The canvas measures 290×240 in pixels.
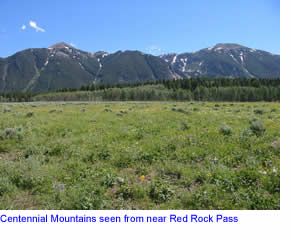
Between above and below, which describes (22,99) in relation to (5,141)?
above

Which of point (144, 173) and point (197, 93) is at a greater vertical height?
point (197, 93)

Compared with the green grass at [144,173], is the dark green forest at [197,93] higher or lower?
higher

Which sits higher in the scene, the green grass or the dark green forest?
→ the dark green forest

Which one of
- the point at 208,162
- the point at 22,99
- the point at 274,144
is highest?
the point at 22,99

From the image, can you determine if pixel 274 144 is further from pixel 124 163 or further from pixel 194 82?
pixel 194 82

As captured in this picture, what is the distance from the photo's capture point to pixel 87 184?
5066mm

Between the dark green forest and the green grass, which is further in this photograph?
the dark green forest

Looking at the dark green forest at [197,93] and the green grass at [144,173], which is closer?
the green grass at [144,173]

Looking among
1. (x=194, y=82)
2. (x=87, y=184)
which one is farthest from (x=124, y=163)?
(x=194, y=82)

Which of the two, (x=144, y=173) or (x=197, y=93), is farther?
(x=197, y=93)
